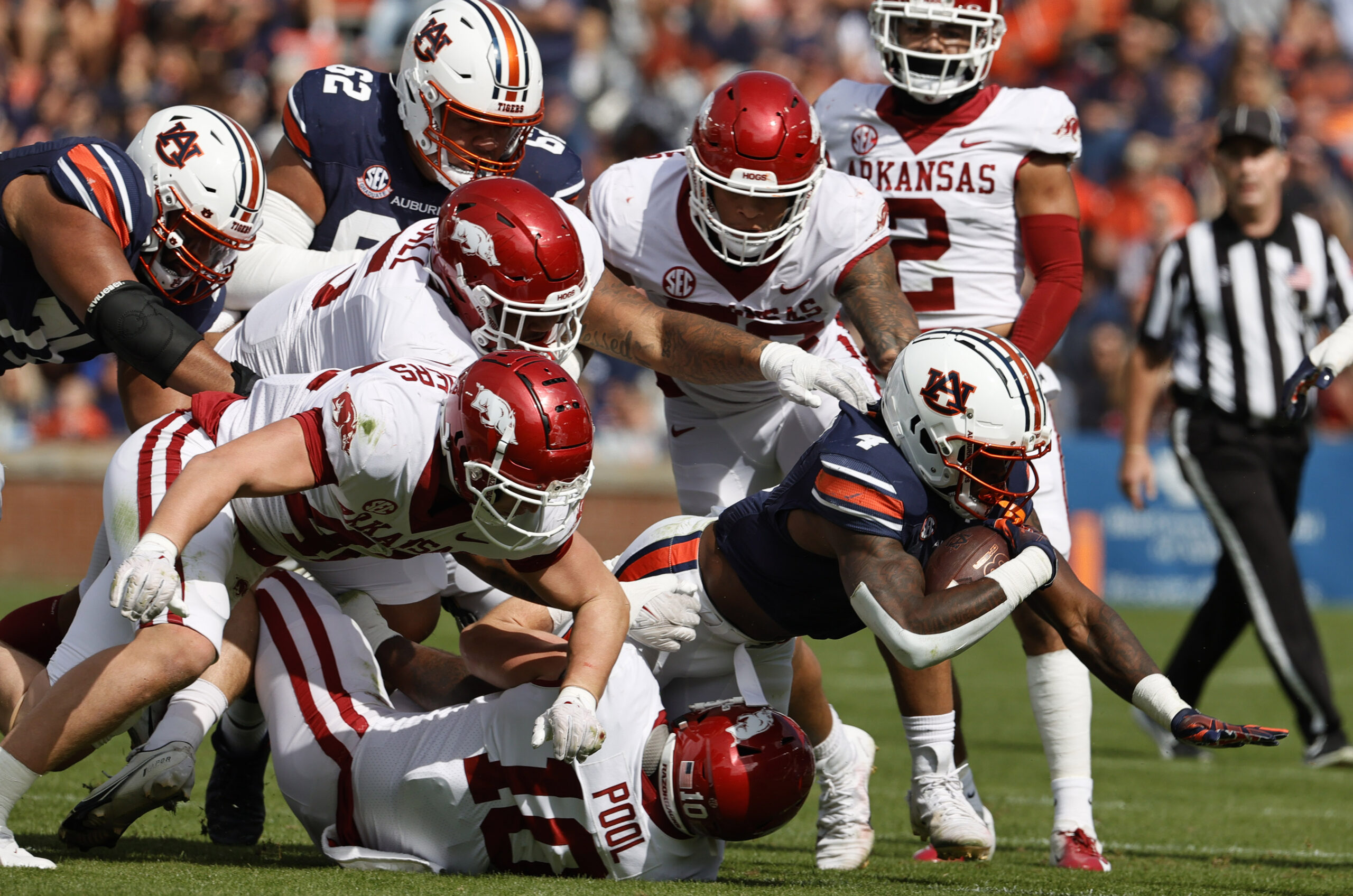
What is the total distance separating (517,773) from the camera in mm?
3609

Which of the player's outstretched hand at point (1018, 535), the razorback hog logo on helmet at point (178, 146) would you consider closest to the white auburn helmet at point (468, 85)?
the razorback hog logo on helmet at point (178, 146)

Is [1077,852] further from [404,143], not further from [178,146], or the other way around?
[178,146]

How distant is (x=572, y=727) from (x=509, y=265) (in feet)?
3.80

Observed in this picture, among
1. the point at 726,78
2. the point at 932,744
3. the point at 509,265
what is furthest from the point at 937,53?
the point at 726,78

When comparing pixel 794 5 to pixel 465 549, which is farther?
pixel 794 5

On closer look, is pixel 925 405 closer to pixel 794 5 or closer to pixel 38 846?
pixel 38 846

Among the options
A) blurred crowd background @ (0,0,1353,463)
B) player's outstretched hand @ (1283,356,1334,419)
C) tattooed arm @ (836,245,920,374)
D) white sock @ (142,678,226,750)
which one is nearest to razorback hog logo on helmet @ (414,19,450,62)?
tattooed arm @ (836,245,920,374)

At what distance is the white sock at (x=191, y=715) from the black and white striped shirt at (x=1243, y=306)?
4.63m

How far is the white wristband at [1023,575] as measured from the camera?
3.58 metres

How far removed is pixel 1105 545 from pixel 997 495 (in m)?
8.45

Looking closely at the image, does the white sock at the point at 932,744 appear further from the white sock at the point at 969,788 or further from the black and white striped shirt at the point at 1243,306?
the black and white striped shirt at the point at 1243,306

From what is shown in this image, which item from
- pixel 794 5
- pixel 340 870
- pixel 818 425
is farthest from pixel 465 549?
pixel 794 5

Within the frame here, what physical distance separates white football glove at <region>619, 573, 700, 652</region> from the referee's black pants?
324 centimetres

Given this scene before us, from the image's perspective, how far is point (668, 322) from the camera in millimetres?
4699
